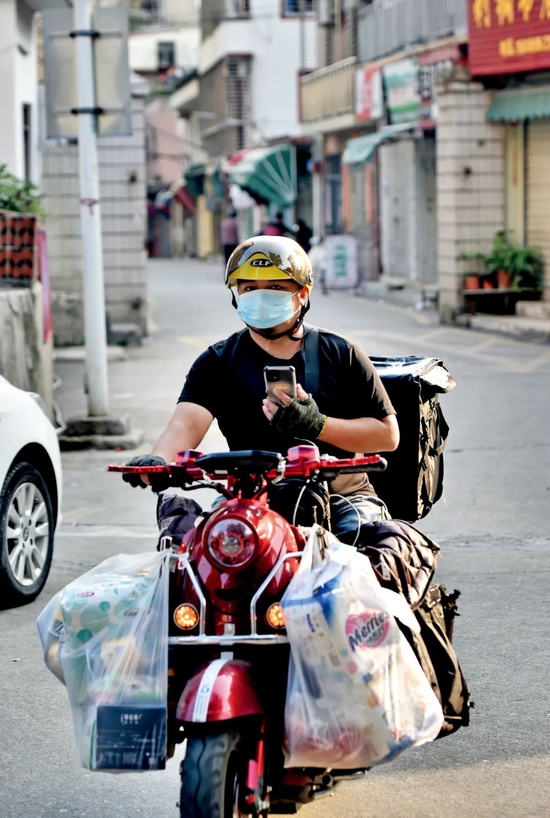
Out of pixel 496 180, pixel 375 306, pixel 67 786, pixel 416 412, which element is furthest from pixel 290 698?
pixel 375 306

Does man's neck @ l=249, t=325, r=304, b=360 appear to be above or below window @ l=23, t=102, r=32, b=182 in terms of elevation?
below

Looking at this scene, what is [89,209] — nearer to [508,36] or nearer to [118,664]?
[118,664]

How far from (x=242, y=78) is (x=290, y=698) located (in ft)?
170

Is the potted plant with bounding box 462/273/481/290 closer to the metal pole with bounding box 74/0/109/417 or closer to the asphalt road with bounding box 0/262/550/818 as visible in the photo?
the asphalt road with bounding box 0/262/550/818

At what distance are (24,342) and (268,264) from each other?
7105mm

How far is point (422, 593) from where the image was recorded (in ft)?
13.5

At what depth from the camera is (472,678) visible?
552 cm

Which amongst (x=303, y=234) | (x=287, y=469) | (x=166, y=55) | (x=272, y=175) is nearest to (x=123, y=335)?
(x=303, y=234)

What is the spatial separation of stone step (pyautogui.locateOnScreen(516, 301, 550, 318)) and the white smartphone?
17.0 meters

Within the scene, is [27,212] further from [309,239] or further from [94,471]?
[309,239]

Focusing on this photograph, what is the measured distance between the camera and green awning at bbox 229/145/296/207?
138 feet

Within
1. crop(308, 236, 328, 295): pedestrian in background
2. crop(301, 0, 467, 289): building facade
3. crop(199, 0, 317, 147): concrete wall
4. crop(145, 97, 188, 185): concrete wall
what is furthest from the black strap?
crop(145, 97, 188, 185): concrete wall

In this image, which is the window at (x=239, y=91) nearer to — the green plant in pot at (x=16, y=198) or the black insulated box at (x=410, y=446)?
the green plant in pot at (x=16, y=198)

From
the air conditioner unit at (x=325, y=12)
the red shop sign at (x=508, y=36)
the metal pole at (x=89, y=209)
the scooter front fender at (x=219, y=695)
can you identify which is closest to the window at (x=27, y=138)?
the red shop sign at (x=508, y=36)
